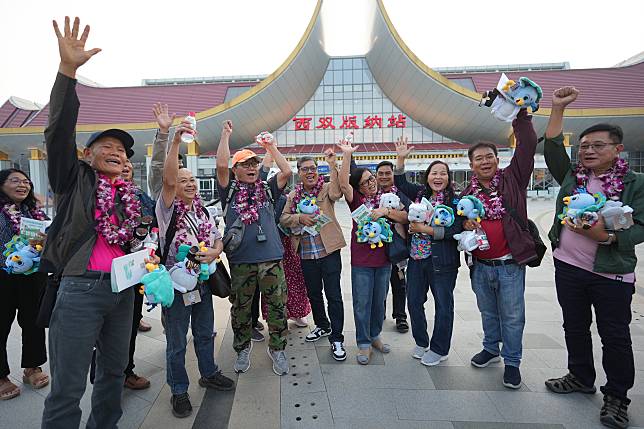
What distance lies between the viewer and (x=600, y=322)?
232cm

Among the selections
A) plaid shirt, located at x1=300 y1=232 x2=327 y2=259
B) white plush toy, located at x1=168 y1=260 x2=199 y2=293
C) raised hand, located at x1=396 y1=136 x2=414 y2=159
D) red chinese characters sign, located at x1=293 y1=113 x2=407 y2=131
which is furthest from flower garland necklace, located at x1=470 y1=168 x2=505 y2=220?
red chinese characters sign, located at x1=293 y1=113 x2=407 y2=131

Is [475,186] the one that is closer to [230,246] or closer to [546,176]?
[230,246]

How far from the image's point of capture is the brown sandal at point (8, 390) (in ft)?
8.20

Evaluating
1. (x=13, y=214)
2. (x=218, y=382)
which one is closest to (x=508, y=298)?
(x=218, y=382)

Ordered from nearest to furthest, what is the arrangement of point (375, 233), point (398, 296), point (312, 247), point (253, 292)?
point (253, 292) < point (375, 233) < point (312, 247) < point (398, 296)

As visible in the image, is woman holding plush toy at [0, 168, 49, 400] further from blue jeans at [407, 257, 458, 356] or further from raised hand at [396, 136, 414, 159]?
raised hand at [396, 136, 414, 159]

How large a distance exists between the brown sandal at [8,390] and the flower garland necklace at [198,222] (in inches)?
64.9

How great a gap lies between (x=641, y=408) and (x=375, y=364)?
1792 millimetres

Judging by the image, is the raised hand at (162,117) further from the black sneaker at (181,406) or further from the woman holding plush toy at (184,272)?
the black sneaker at (181,406)

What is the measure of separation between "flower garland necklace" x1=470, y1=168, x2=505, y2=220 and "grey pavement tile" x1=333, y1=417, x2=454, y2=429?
147 cm

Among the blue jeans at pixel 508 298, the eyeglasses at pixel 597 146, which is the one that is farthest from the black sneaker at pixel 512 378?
the eyeglasses at pixel 597 146

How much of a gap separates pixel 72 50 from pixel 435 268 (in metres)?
2.71

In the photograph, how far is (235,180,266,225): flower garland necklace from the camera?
277 cm

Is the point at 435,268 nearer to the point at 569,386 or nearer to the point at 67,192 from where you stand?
the point at 569,386
